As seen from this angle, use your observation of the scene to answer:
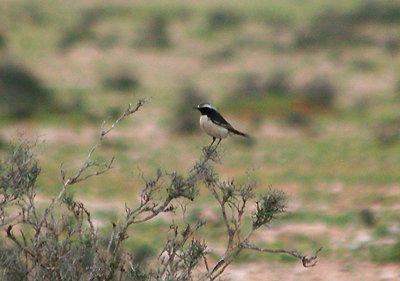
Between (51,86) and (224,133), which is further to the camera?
(51,86)

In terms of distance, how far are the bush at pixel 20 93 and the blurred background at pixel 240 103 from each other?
50 millimetres

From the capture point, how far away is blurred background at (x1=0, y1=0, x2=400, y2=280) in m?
11.2

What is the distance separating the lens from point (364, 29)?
37750mm

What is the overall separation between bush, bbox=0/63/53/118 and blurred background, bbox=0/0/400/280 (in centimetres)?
5

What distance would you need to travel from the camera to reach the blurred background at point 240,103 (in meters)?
11.2

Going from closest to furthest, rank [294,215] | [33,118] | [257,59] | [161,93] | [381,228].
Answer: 1. [381,228]
2. [294,215]
3. [33,118]
4. [161,93]
5. [257,59]

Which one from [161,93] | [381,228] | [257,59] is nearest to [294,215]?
[381,228]

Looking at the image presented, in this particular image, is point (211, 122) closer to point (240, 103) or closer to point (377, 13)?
point (240, 103)

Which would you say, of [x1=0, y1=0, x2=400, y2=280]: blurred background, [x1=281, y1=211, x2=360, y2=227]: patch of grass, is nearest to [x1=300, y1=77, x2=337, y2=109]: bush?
[x1=0, y1=0, x2=400, y2=280]: blurred background

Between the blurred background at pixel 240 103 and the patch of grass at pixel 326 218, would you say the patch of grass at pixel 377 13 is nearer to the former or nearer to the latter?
the blurred background at pixel 240 103

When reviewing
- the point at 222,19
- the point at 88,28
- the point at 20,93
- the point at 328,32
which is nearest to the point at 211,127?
the point at 20,93

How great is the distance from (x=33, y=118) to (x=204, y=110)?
14556 mm

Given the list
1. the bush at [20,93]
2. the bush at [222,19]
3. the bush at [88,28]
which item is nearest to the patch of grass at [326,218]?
the bush at [20,93]

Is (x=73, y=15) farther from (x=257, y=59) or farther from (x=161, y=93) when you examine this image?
(x=161, y=93)
